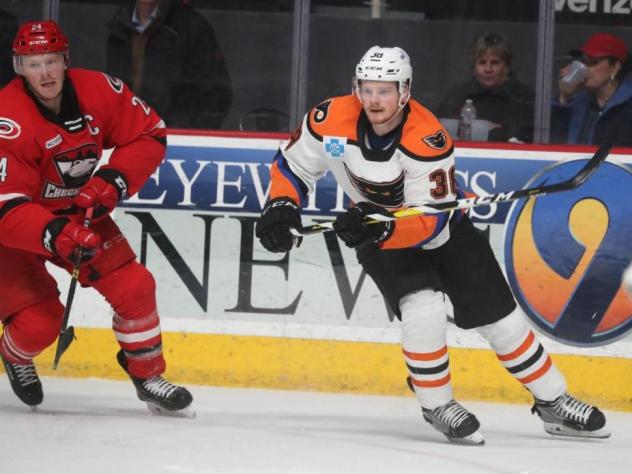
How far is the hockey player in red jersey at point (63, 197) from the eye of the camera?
396cm

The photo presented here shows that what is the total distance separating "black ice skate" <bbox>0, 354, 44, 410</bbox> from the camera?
4.25m

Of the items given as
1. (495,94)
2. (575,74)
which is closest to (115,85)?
(495,94)

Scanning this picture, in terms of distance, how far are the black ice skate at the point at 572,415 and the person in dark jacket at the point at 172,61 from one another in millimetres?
1569

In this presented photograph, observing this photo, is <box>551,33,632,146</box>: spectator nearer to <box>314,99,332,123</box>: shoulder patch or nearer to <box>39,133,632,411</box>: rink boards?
<box>39,133,632,411</box>: rink boards

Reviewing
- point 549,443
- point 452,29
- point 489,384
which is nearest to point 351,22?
point 452,29

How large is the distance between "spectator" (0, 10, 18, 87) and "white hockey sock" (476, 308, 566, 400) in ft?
6.52

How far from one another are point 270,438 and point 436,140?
3.01 feet

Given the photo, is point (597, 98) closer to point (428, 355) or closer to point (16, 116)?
point (428, 355)

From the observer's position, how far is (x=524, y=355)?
4047 millimetres

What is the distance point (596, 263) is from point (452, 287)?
916mm

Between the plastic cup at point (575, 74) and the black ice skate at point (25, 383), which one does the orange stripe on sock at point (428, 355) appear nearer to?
the black ice skate at point (25, 383)

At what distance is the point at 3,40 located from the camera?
5.05 metres

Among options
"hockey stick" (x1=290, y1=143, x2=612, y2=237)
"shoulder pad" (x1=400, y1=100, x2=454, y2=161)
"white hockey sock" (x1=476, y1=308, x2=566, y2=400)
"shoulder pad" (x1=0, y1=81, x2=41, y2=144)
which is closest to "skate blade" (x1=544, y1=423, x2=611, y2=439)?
"white hockey sock" (x1=476, y1=308, x2=566, y2=400)

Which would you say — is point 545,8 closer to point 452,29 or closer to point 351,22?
point 452,29
